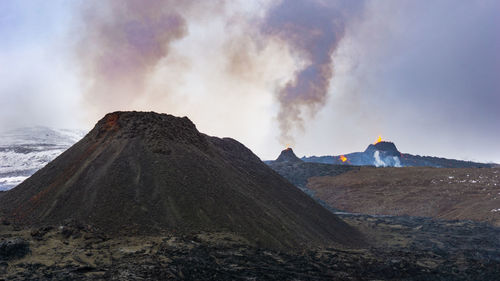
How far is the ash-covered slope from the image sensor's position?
1598 centimetres

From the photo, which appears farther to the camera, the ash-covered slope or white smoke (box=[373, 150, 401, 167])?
white smoke (box=[373, 150, 401, 167])

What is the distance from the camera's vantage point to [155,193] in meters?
17.3

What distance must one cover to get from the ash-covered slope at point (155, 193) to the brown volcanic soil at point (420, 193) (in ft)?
78.4

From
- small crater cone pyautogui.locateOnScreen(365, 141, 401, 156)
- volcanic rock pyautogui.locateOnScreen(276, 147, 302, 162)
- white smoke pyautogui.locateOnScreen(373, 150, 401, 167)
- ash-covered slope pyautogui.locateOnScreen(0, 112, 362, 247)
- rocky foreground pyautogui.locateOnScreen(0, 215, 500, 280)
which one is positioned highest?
small crater cone pyautogui.locateOnScreen(365, 141, 401, 156)

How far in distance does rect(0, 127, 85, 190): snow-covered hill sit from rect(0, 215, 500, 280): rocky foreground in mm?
73887

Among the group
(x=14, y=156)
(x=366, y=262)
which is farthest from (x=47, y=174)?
(x=14, y=156)

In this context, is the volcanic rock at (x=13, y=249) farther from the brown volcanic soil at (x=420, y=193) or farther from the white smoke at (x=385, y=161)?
the white smoke at (x=385, y=161)

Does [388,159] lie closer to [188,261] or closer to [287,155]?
[287,155]

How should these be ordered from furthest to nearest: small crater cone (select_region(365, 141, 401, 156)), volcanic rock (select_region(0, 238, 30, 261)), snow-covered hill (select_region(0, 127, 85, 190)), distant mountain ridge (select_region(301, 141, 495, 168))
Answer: small crater cone (select_region(365, 141, 401, 156)) → distant mountain ridge (select_region(301, 141, 495, 168)) → snow-covered hill (select_region(0, 127, 85, 190)) → volcanic rock (select_region(0, 238, 30, 261))

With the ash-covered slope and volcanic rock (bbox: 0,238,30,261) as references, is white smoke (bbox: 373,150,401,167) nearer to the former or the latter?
the ash-covered slope

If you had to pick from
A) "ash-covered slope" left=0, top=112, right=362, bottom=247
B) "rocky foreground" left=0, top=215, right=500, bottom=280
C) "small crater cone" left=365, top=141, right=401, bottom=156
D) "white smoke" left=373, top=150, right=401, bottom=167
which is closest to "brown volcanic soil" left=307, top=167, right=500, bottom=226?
"ash-covered slope" left=0, top=112, right=362, bottom=247

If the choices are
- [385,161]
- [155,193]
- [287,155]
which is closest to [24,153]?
[287,155]

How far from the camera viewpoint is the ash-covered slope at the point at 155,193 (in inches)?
629

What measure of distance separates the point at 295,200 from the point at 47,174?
1849cm
